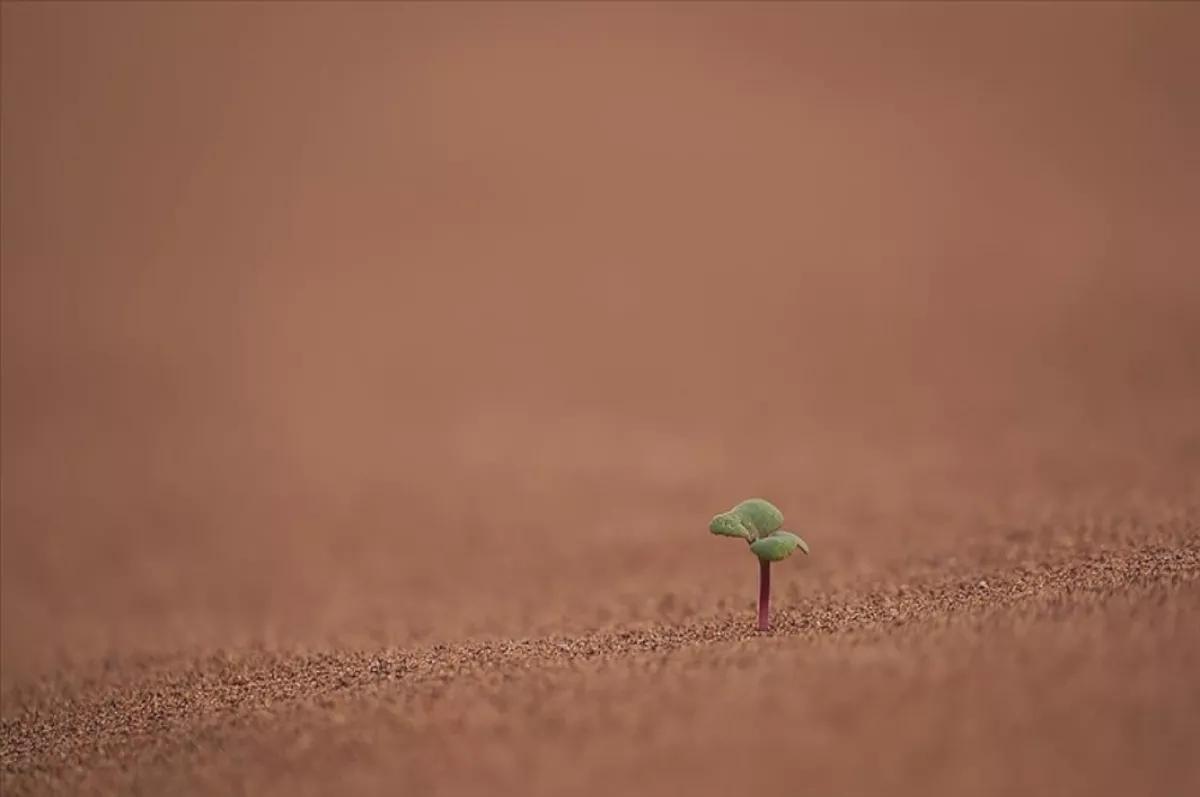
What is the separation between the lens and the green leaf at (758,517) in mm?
1315

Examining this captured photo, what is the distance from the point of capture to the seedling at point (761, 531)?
129 cm

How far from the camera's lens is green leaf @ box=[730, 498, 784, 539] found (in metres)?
1.32

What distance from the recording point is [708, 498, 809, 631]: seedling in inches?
50.8

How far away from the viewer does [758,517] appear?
1.32 m

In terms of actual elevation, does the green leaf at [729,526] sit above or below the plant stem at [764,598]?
above

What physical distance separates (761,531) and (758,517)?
2 centimetres

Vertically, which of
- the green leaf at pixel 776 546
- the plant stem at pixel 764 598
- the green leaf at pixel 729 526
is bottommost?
→ the plant stem at pixel 764 598

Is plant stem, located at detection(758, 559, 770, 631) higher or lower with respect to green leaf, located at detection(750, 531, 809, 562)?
lower

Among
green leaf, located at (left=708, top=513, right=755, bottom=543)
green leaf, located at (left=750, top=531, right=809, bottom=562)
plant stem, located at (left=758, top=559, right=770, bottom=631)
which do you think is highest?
green leaf, located at (left=708, top=513, right=755, bottom=543)

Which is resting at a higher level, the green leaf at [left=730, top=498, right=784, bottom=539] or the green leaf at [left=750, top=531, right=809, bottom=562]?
the green leaf at [left=730, top=498, right=784, bottom=539]

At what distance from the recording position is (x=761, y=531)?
132 centimetres

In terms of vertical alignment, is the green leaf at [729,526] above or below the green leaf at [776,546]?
above

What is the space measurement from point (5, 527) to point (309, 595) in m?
0.66

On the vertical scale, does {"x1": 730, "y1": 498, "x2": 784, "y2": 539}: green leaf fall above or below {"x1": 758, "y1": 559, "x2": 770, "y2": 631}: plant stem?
above
